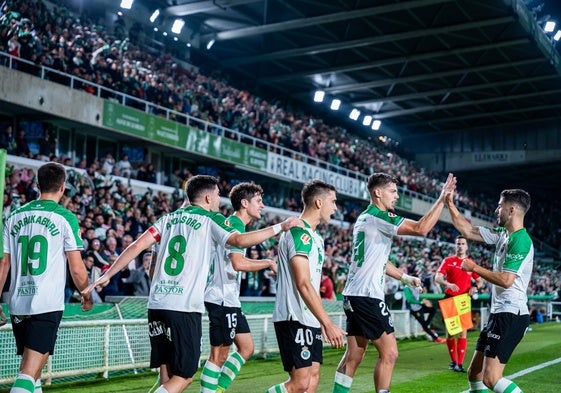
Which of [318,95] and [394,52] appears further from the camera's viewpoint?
[318,95]

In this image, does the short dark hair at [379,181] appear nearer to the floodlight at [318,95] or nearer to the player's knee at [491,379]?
the player's knee at [491,379]

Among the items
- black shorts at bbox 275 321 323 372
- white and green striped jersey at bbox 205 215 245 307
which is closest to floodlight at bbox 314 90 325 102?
white and green striped jersey at bbox 205 215 245 307

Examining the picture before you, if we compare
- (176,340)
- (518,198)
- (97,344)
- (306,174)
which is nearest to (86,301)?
(176,340)

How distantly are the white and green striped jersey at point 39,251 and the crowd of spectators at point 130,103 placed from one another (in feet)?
25.4

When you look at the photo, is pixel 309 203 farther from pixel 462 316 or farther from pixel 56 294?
pixel 462 316

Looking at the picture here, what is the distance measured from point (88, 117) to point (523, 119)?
36619 mm

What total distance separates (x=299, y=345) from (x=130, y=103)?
19.3 metres

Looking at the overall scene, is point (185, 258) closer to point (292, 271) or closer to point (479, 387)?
point (292, 271)

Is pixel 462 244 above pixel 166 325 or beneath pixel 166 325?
above

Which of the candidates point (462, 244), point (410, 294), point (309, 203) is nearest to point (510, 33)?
point (410, 294)

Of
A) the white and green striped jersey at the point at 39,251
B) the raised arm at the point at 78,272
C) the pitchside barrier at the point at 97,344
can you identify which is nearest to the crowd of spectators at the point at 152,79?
the pitchside barrier at the point at 97,344

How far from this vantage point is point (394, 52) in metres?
37.2

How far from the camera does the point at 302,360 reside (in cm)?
562

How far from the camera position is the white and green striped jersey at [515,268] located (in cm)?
657
